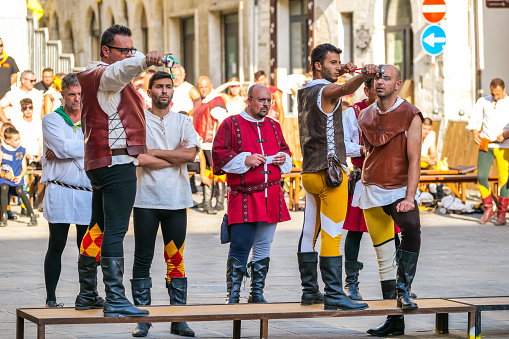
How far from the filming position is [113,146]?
7.04 m

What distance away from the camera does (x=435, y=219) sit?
17.0 metres

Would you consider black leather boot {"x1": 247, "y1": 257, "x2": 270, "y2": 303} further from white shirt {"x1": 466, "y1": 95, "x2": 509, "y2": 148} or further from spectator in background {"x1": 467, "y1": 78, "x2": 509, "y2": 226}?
white shirt {"x1": 466, "y1": 95, "x2": 509, "y2": 148}

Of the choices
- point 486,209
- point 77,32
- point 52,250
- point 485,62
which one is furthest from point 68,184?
point 77,32

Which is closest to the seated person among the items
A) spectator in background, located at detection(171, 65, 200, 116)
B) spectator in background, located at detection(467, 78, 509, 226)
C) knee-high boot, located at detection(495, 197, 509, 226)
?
spectator in background, located at detection(467, 78, 509, 226)

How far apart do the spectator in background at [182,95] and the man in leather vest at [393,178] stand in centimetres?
1066

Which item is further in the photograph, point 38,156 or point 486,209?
point 38,156

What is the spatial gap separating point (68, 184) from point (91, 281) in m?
1.22

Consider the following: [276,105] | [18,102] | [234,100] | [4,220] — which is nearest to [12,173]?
[4,220]

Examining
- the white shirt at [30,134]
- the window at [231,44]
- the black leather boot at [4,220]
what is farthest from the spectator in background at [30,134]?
the window at [231,44]

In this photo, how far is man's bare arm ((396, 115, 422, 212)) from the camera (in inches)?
303

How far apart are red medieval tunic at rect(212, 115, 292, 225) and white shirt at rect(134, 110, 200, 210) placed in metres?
0.49

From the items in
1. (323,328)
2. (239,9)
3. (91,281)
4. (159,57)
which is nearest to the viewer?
(159,57)

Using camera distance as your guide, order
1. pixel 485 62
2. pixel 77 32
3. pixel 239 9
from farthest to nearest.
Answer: pixel 77 32
pixel 239 9
pixel 485 62

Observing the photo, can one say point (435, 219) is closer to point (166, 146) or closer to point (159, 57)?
point (166, 146)
